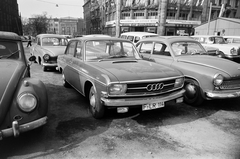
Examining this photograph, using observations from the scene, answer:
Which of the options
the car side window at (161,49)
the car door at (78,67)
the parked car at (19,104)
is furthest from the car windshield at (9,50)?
the car side window at (161,49)

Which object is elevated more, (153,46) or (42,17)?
(42,17)

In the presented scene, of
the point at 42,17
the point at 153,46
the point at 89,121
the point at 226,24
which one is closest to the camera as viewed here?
the point at 89,121

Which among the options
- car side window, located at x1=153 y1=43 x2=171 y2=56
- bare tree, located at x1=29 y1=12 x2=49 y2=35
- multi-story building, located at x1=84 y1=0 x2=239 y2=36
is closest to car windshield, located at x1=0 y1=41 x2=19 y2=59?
car side window, located at x1=153 y1=43 x2=171 y2=56

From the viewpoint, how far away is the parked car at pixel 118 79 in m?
3.39

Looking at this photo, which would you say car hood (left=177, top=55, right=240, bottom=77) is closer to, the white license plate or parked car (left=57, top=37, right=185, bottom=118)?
parked car (left=57, top=37, right=185, bottom=118)

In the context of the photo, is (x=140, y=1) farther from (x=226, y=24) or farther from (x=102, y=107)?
(x=102, y=107)

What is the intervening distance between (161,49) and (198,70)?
1.65 meters

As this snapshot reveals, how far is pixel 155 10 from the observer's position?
43781 mm

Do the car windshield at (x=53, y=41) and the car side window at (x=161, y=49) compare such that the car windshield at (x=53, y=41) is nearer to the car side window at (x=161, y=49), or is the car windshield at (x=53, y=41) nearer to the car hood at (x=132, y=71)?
the car side window at (x=161, y=49)

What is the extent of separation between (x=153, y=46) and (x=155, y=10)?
134 ft

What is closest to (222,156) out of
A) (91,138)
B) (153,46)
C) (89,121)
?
(91,138)

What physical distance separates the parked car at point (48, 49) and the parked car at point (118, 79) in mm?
3761

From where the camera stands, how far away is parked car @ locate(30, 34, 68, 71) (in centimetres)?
830

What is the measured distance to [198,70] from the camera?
4.62m
